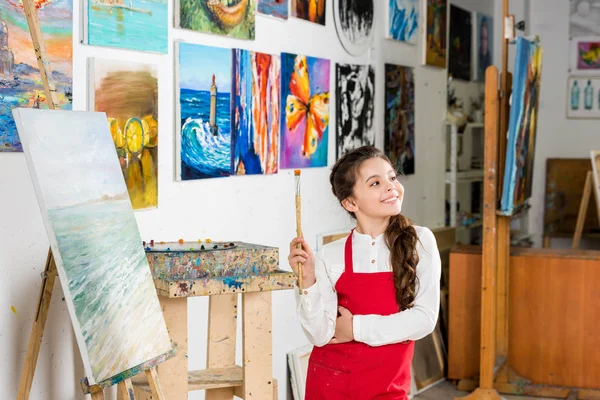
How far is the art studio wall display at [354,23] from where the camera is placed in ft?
15.6

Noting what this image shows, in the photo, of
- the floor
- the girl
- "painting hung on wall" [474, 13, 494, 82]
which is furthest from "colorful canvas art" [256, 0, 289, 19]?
"painting hung on wall" [474, 13, 494, 82]

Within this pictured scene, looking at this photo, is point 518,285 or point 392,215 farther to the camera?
point 518,285

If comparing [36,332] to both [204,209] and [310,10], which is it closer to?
[204,209]

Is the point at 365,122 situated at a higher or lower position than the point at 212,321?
higher

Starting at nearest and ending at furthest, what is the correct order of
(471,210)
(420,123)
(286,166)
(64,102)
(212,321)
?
(64,102) → (212,321) → (286,166) → (420,123) → (471,210)

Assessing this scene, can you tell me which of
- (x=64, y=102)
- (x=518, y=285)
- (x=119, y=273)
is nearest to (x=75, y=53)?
(x=64, y=102)

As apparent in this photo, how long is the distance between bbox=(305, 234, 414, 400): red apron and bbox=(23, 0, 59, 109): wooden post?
3.29 feet

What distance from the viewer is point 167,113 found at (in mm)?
3518

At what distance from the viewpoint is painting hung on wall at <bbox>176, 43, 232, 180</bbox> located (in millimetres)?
3567

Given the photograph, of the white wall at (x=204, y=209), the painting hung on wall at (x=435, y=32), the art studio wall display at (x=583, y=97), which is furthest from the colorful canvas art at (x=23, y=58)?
the art studio wall display at (x=583, y=97)

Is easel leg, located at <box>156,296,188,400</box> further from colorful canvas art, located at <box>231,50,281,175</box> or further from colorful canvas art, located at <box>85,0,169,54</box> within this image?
colorful canvas art, located at <box>231,50,281,175</box>

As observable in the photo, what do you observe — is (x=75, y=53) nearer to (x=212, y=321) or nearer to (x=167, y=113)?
(x=167, y=113)

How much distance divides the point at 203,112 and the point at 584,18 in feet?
14.9

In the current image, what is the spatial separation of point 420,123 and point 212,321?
9.60 ft
